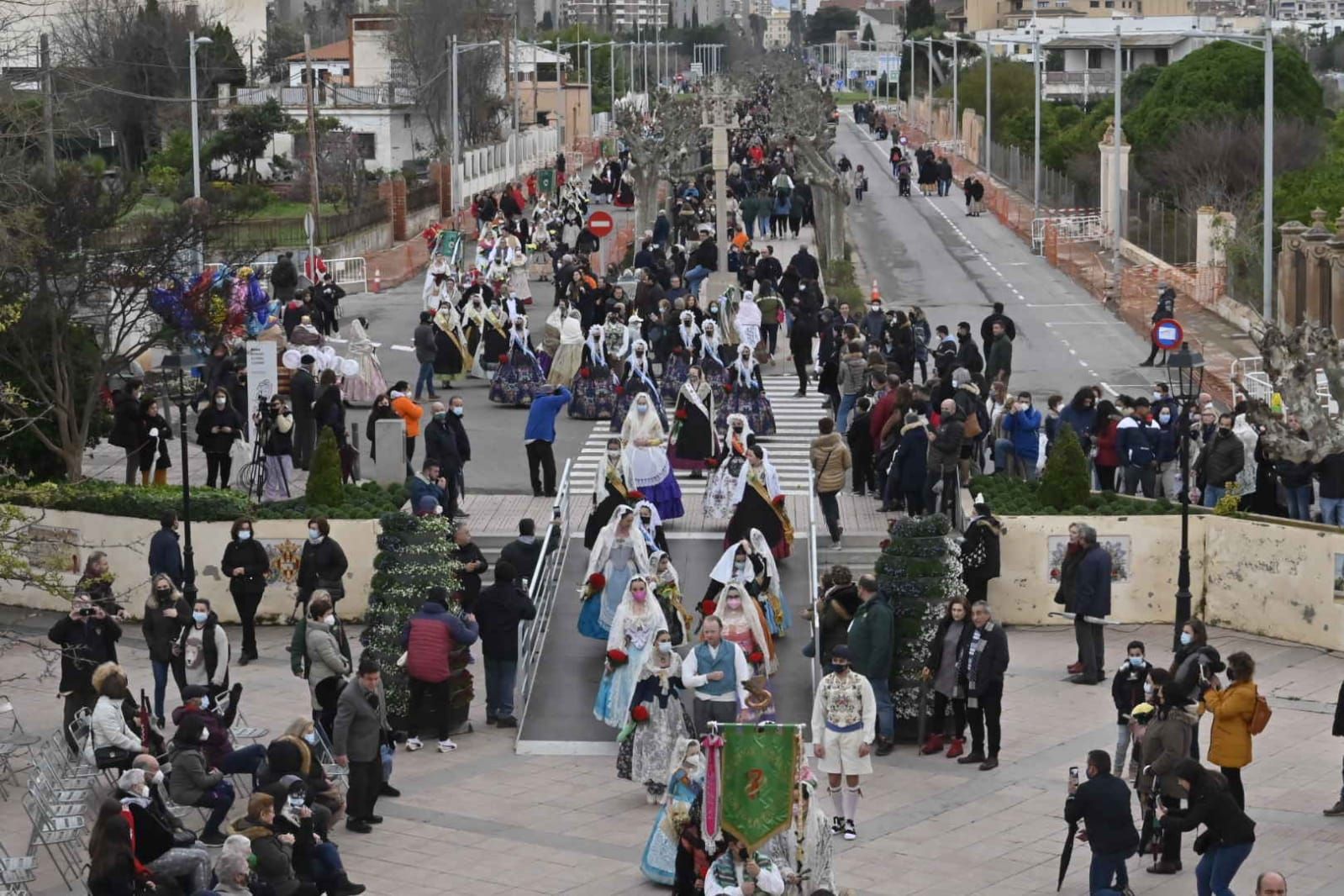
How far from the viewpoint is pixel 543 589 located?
2286 centimetres

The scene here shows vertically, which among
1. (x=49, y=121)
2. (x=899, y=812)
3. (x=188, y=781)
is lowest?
(x=899, y=812)

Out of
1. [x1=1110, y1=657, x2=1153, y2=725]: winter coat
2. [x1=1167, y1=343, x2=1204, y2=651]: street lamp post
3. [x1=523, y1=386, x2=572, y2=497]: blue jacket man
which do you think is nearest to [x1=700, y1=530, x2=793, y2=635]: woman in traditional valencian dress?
[x1=1167, y1=343, x2=1204, y2=651]: street lamp post

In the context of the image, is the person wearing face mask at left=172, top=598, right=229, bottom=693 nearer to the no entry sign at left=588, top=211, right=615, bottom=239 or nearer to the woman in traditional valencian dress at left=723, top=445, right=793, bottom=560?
the woman in traditional valencian dress at left=723, top=445, right=793, bottom=560

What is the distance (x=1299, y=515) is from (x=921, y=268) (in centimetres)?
3413

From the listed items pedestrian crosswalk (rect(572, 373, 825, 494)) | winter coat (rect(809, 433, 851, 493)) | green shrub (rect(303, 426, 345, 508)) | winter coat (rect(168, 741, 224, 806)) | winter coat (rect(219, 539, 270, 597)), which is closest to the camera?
winter coat (rect(168, 741, 224, 806))

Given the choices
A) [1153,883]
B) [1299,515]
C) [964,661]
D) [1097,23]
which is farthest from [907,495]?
[1097,23]

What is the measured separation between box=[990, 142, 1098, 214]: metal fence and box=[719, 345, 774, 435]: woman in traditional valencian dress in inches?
1576

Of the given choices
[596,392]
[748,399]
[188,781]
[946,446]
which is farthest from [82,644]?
[596,392]

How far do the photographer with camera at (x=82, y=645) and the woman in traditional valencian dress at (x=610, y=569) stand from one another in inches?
161

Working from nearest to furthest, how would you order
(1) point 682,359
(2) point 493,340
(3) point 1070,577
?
(3) point 1070,577 → (1) point 682,359 → (2) point 493,340

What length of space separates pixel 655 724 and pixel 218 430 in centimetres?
1101

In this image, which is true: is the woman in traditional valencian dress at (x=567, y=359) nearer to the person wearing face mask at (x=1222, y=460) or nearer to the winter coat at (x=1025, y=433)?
the winter coat at (x=1025, y=433)

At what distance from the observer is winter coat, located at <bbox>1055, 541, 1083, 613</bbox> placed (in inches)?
859

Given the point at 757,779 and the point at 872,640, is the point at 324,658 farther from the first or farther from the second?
the point at 757,779
